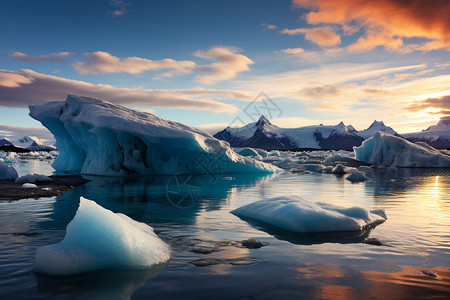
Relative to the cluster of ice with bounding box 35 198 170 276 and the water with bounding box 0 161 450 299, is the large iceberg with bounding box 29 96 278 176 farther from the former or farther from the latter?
the cluster of ice with bounding box 35 198 170 276

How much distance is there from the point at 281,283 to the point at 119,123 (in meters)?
14.7

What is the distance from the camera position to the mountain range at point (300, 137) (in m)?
112

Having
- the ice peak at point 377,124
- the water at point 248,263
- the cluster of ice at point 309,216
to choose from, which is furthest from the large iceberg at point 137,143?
the ice peak at point 377,124

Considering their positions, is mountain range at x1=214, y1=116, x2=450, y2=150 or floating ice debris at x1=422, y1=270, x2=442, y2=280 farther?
mountain range at x1=214, y1=116, x2=450, y2=150

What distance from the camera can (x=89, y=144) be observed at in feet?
67.7

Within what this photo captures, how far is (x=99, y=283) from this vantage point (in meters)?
3.56

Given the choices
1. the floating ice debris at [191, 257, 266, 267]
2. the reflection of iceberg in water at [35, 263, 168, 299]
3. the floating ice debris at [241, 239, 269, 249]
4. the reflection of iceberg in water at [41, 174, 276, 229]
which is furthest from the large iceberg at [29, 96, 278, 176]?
the reflection of iceberg in water at [35, 263, 168, 299]

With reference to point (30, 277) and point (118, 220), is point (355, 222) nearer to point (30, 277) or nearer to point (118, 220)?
point (118, 220)

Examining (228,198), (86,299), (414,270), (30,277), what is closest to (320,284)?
(414,270)

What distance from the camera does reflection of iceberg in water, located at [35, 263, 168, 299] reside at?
10.8ft

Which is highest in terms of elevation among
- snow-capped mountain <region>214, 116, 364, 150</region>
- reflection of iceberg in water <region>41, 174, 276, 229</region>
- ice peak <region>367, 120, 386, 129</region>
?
ice peak <region>367, 120, 386, 129</region>

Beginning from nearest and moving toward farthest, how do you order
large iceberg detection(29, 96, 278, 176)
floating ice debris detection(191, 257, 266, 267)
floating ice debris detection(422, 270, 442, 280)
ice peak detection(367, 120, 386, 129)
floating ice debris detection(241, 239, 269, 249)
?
1. floating ice debris detection(422, 270, 442, 280)
2. floating ice debris detection(191, 257, 266, 267)
3. floating ice debris detection(241, 239, 269, 249)
4. large iceberg detection(29, 96, 278, 176)
5. ice peak detection(367, 120, 386, 129)

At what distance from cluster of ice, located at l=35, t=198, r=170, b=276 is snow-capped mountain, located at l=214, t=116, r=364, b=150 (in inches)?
3164

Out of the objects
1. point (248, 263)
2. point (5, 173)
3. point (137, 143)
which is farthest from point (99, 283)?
point (137, 143)
